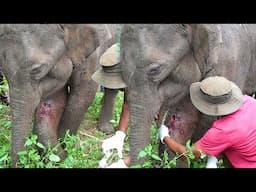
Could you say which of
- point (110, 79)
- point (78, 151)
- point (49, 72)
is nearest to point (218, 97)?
point (110, 79)

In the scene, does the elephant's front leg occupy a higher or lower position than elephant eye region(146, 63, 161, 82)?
lower

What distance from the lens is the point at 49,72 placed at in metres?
3.26

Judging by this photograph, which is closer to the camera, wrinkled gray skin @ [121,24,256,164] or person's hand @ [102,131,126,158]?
wrinkled gray skin @ [121,24,256,164]

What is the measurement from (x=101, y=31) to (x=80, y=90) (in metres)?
0.59

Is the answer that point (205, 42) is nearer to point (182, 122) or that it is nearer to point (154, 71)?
point (154, 71)

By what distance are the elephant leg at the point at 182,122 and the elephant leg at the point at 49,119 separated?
840mm

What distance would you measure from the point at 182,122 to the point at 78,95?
1.00 meters

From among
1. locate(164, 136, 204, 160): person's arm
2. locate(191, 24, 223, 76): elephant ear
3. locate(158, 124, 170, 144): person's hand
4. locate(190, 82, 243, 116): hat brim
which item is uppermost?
locate(191, 24, 223, 76): elephant ear

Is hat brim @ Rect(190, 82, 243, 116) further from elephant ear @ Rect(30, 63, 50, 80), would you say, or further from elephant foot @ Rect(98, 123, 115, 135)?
elephant foot @ Rect(98, 123, 115, 135)

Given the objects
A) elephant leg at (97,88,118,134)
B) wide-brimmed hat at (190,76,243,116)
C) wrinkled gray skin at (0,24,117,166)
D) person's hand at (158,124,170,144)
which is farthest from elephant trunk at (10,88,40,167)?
elephant leg at (97,88,118,134)

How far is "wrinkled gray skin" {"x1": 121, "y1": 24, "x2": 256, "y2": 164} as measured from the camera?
2658mm

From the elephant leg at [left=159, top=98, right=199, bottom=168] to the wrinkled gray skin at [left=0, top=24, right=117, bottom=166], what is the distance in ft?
2.44

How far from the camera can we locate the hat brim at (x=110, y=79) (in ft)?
10.1

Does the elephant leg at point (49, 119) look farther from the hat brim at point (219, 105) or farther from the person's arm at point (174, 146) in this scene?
the hat brim at point (219, 105)
